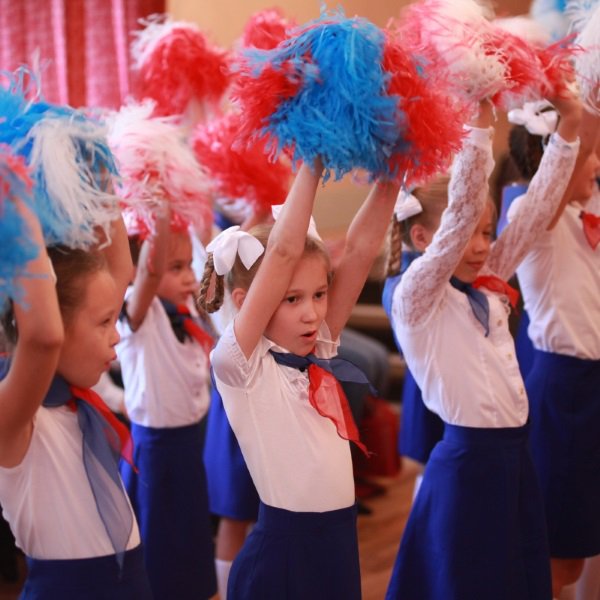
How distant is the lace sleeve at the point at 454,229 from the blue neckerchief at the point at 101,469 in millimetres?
724

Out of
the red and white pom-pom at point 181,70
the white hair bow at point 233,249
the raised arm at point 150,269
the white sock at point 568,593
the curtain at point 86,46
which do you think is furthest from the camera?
the curtain at point 86,46

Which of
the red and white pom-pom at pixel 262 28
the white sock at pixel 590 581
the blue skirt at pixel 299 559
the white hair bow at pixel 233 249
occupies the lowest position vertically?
the white sock at pixel 590 581

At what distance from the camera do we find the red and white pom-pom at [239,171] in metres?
2.34

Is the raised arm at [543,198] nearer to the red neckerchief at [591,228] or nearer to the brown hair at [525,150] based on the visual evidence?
the red neckerchief at [591,228]

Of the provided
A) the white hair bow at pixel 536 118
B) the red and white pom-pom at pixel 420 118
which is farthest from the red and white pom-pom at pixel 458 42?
the white hair bow at pixel 536 118

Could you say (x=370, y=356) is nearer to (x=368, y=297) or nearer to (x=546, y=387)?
(x=368, y=297)

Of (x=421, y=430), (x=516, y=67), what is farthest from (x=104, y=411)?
(x=421, y=430)

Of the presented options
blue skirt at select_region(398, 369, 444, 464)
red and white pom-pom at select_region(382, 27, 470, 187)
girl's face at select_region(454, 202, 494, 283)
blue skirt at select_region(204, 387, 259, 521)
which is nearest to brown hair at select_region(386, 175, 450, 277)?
girl's face at select_region(454, 202, 494, 283)

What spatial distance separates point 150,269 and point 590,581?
A: 1420 millimetres

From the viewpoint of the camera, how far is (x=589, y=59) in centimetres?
188

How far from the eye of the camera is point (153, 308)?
222cm

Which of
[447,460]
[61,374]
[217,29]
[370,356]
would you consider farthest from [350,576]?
[217,29]

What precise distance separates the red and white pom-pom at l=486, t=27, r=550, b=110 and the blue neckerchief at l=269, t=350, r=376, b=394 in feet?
1.95

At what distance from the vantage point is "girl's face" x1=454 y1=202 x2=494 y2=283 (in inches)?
74.5
